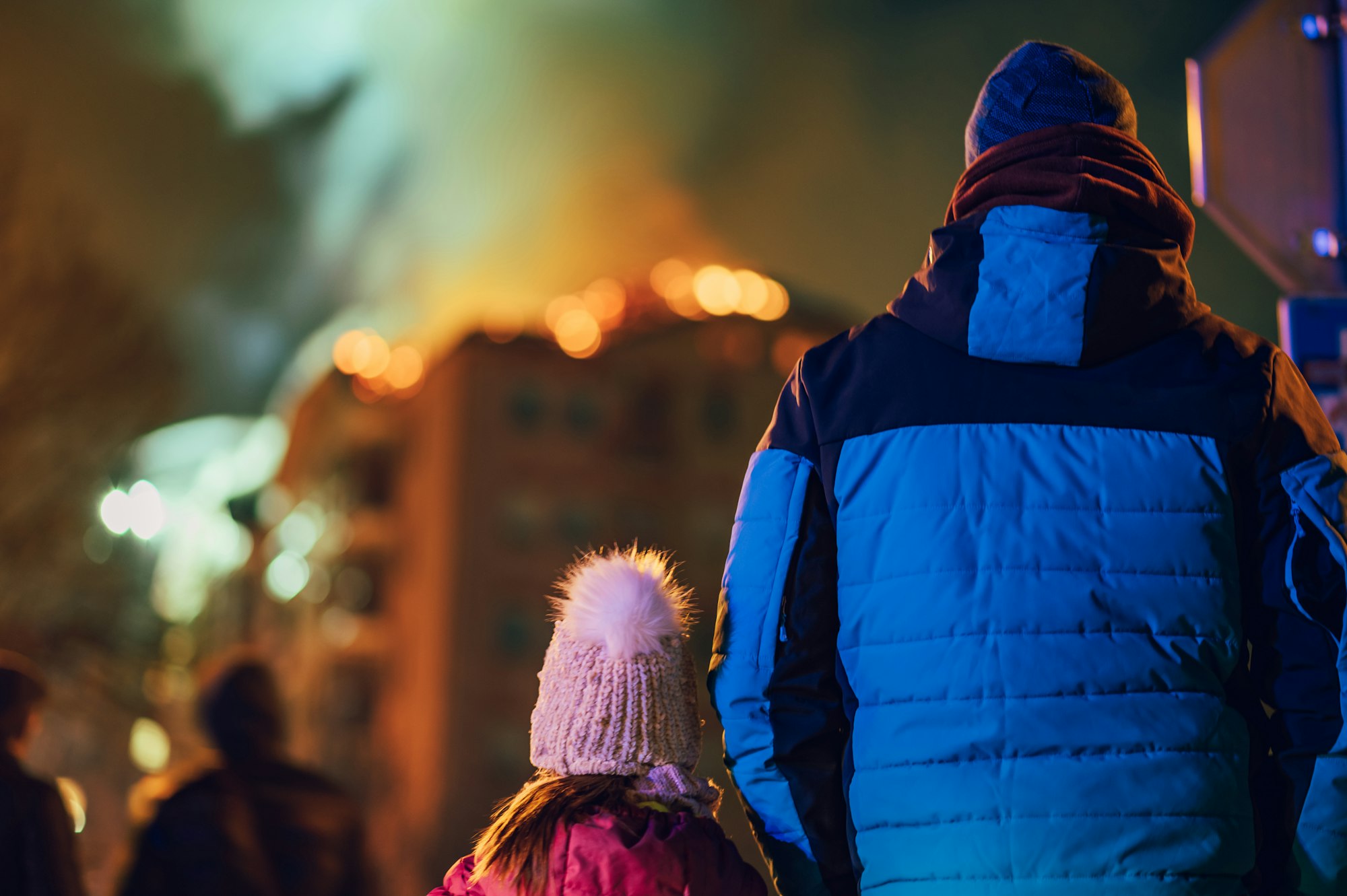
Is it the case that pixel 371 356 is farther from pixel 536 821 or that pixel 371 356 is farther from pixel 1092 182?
pixel 1092 182

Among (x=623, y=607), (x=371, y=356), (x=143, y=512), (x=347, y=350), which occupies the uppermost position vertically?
(x=347, y=350)

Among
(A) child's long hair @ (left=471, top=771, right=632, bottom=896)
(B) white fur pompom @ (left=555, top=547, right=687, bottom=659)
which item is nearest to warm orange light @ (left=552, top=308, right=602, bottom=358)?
(B) white fur pompom @ (left=555, top=547, right=687, bottom=659)

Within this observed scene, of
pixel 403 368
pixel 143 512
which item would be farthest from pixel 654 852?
pixel 403 368

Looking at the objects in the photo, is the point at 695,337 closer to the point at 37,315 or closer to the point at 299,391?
the point at 299,391

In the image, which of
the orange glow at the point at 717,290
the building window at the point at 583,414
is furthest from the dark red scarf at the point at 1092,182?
the orange glow at the point at 717,290

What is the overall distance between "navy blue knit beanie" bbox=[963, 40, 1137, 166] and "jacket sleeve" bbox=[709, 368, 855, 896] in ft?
2.10

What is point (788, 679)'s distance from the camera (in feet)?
7.30

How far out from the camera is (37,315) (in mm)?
13562

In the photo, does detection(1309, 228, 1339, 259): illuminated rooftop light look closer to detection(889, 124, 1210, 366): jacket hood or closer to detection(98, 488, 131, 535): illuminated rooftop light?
detection(889, 124, 1210, 366): jacket hood

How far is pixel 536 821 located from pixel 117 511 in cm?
1274

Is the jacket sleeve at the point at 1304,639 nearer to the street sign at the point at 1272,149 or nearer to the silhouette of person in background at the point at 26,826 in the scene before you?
the street sign at the point at 1272,149

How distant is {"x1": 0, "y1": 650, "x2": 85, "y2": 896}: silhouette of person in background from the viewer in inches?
208

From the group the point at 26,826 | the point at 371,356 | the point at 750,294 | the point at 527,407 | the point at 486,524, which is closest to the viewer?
the point at 26,826

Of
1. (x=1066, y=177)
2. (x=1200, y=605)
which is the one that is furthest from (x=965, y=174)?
(x=1200, y=605)
